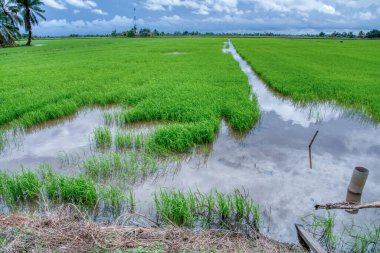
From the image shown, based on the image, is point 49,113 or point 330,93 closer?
point 49,113

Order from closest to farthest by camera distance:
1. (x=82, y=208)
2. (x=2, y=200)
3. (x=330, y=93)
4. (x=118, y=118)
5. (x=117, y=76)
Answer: (x=82, y=208) < (x=2, y=200) < (x=118, y=118) < (x=330, y=93) < (x=117, y=76)

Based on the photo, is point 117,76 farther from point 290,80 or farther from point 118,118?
point 290,80

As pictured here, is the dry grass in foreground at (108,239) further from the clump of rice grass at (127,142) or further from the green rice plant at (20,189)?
the clump of rice grass at (127,142)

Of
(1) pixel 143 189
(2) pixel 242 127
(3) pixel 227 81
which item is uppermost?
(3) pixel 227 81

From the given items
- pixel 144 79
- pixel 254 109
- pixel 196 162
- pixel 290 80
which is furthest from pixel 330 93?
pixel 144 79

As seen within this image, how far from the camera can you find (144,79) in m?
12.3

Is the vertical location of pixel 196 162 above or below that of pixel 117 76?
below

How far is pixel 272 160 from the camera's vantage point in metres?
5.06

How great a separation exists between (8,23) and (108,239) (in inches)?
1855

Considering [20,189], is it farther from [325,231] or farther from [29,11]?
[29,11]

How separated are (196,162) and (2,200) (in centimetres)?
314

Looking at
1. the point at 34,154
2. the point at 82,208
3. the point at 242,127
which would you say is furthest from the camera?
the point at 242,127

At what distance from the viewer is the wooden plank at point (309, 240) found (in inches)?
102

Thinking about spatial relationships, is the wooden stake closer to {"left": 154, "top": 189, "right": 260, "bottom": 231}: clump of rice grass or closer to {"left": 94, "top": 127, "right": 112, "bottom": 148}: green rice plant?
{"left": 154, "top": 189, "right": 260, "bottom": 231}: clump of rice grass
